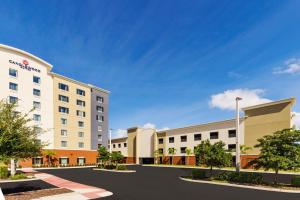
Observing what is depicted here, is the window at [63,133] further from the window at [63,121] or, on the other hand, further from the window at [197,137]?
the window at [197,137]

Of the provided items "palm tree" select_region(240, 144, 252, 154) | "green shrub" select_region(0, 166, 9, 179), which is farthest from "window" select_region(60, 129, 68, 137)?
"palm tree" select_region(240, 144, 252, 154)

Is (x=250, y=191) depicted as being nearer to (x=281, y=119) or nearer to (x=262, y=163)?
(x=262, y=163)

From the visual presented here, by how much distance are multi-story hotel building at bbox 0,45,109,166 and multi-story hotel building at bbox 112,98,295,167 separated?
1310 centimetres

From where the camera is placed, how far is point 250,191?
64.0 feet

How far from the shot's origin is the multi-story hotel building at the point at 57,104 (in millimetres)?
55250

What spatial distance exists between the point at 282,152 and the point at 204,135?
41.5m

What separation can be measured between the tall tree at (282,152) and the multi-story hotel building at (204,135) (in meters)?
23.6

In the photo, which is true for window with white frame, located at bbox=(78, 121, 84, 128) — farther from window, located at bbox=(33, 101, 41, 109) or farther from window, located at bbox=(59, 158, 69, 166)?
window, located at bbox=(33, 101, 41, 109)

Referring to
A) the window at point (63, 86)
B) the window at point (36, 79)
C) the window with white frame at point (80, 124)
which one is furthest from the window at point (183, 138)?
the window at point (36, 79)

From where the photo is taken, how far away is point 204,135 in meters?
62.7

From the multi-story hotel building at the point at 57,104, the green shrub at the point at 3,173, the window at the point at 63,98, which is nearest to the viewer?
the green shrub at the point at 3,173

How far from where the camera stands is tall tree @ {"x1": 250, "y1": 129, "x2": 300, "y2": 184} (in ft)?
67.5

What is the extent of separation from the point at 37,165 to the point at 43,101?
597 inches

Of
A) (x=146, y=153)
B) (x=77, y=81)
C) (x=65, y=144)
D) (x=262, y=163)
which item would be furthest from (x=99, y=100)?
(x=262, y=163)
